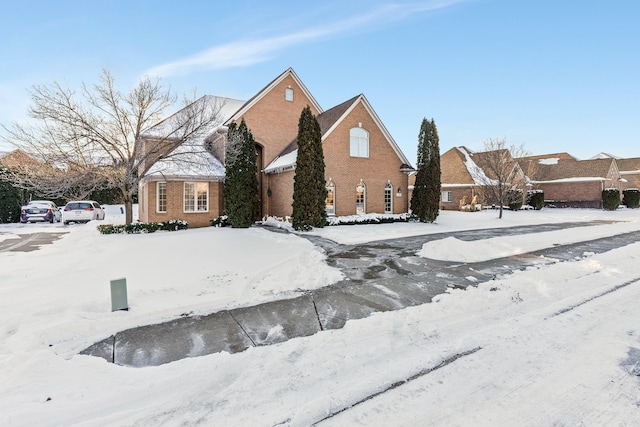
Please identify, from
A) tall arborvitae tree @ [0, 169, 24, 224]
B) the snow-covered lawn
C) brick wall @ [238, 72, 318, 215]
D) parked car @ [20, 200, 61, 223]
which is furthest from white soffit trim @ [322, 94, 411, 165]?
tall arborvitae tree @ [0, 169, 24, 224]

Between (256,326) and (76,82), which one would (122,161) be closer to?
(76,82)

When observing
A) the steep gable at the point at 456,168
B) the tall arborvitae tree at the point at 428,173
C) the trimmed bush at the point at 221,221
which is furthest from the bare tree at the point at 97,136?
the steep gable at the point at 456,168

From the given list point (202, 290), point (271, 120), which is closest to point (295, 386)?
point (202, 290)

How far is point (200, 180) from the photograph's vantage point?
19594mm

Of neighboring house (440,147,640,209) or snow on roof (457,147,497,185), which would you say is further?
neighboring house (440,147,640,209)

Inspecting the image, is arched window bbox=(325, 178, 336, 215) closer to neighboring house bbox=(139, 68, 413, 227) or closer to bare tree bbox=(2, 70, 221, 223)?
neighboring house bbox=(139, 68, 413, 227)

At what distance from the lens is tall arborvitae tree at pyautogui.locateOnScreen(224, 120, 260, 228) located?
18.8m

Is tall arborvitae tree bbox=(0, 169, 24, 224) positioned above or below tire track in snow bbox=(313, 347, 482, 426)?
above

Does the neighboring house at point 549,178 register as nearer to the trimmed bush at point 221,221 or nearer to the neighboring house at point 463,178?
the neighboring house at point 463,178

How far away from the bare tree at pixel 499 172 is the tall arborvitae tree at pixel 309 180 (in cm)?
1691

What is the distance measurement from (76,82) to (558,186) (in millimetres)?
52070

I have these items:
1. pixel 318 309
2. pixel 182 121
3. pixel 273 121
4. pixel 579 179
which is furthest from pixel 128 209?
pixel 579 179

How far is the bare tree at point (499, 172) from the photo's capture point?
91.6ft

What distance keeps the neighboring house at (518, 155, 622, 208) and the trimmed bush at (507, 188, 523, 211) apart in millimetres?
7494
